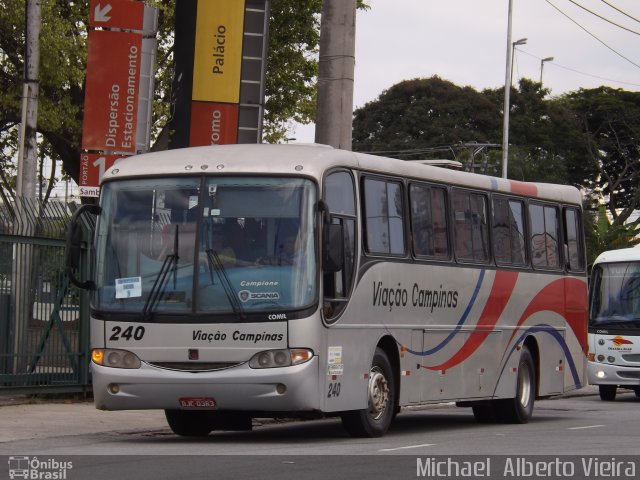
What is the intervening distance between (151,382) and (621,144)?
57348 mm

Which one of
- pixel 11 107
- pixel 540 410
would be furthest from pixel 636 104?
pixel 540 410

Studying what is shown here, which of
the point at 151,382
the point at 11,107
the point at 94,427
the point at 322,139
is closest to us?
the point at 151,382

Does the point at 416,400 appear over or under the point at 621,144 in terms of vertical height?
under

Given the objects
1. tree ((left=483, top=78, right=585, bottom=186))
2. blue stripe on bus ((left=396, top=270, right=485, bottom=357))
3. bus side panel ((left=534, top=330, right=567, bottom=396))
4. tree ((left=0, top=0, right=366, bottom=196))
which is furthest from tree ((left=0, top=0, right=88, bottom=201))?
tree ((left=483, top=78, right=585, bottom=186))

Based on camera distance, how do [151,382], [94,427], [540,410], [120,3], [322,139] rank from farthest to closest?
[540,410]
[120,3]
[322,139]
[94,427]
[151,382]

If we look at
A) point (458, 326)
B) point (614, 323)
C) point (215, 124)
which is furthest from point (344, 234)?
point (614, 323)

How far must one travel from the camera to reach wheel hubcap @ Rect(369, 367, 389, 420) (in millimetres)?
15719

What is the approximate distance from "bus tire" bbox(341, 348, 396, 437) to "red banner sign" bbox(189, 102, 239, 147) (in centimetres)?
724

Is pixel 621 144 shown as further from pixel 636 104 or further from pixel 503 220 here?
pixel 503 220

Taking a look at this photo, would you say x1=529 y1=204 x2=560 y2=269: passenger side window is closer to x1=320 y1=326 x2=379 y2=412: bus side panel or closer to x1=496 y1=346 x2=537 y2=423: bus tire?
x1=496 y1=346 x2=537 y2=423: bus tire

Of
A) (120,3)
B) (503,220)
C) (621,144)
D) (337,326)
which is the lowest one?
(337,326)

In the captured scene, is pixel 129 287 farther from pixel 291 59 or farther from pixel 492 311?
pixel 291 59

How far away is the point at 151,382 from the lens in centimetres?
1455

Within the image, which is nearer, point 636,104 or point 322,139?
point 322,139
